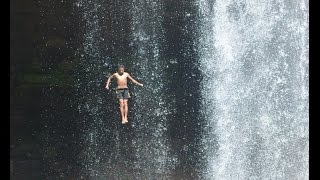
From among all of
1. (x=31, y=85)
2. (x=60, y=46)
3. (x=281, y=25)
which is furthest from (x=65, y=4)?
(x=281, y=25)

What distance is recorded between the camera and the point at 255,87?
6.77m

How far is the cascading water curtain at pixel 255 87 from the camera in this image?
22.1ft

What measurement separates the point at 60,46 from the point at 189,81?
1359 millimetres

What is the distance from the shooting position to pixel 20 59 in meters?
6.70

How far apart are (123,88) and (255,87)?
1354mm

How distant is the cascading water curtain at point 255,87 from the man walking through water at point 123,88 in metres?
0.79

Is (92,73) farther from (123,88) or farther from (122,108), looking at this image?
(122,108)

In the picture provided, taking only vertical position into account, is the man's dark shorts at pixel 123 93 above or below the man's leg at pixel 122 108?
above

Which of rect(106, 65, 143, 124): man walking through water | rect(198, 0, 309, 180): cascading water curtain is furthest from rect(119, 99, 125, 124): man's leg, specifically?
rect(198, 0, 309, 180): cascading water curtain

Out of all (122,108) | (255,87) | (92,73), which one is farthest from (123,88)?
(255,87)

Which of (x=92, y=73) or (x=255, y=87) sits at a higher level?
(x=92, y=73)

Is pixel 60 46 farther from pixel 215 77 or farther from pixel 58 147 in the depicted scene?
pixel 215 77

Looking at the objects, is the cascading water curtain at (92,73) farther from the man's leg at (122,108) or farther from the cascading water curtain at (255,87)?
the cascading water curtain at (255,87)

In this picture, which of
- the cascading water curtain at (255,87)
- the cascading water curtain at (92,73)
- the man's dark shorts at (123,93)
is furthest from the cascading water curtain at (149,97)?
the cascading water curtain at (255,87)
